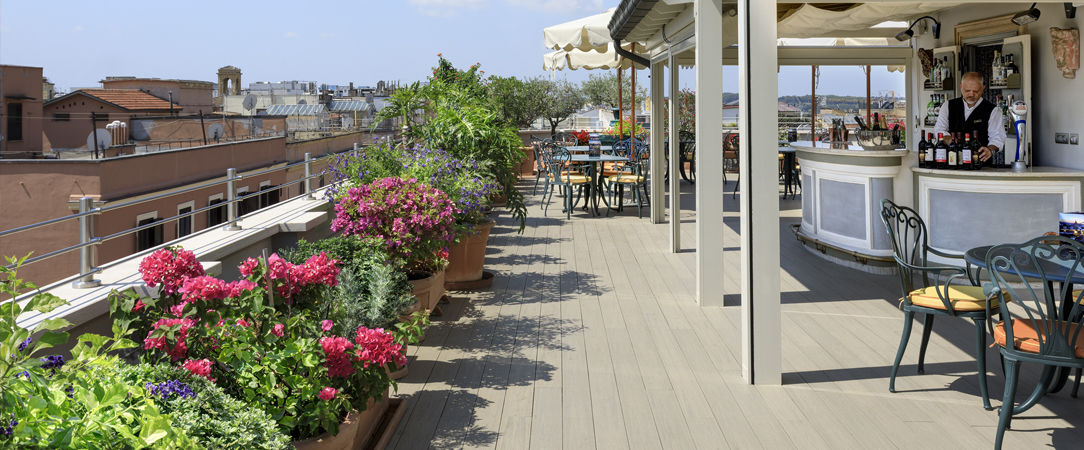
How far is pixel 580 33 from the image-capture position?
10867 millimetres

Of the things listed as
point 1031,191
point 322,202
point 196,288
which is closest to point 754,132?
point 196,288

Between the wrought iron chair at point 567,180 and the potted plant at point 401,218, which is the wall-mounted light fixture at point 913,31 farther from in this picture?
the potted plant at point 401,218

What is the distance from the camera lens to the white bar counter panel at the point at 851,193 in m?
7.05

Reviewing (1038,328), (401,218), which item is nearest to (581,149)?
(401,218)

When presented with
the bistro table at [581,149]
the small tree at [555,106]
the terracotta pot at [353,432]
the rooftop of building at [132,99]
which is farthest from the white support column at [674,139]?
the rooftop of building at [132,99]

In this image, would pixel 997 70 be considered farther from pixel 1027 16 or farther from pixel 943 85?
pixel 943 85

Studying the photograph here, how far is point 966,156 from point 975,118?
0.68 metres

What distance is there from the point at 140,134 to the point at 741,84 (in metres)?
33.4

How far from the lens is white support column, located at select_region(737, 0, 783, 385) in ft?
13.3

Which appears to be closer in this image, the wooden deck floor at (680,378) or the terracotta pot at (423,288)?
the wooden deck floor at (680,378)

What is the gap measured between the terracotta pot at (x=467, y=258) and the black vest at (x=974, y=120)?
397 cm

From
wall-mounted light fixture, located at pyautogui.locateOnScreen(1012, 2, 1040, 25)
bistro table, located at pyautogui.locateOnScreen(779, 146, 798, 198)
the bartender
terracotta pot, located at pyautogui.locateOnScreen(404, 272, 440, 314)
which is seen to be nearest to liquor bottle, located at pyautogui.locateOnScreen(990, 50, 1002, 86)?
wall-mounted light fixture, located at pyautogui.locateOnScreen(1012, 2, 1040, 25)

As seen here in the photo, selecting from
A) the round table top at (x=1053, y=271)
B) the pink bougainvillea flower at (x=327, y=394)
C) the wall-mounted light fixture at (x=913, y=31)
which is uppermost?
the wall-mounted light fixture at (x=913, y=31)

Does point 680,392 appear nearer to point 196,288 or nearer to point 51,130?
point 196,288
